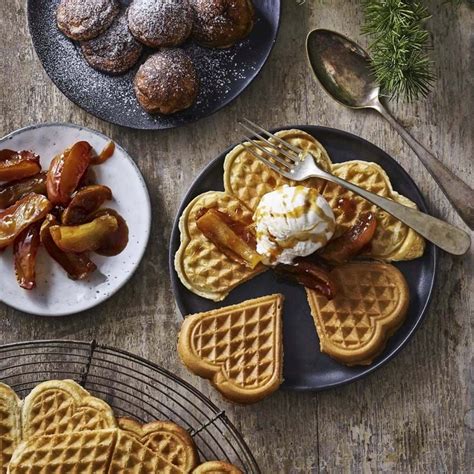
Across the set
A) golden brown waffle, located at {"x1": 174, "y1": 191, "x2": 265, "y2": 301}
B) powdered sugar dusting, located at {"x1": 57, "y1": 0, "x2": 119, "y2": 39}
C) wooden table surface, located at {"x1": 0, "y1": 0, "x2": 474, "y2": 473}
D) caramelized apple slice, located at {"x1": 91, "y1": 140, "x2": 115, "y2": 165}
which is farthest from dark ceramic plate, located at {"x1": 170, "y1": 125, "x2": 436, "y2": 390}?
powdered sugar dusting, located at {"x1": 57, "y1": 0, "x2": 119, "y2": 39}

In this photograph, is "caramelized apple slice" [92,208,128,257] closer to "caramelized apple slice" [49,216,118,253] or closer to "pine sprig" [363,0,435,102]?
"caramelized apple slice" [49,216,118,253]

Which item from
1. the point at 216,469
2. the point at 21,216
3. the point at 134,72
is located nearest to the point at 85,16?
the point at 134,72

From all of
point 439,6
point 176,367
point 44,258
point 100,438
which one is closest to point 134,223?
point 44,258

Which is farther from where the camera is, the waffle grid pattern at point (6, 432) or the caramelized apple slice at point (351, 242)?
the caramelized apple slice at point (351, 242)

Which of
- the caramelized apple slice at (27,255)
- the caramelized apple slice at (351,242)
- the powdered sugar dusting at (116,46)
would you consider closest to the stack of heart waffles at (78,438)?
the caramelized apple slice at (27,255)

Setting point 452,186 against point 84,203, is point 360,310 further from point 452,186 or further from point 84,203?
point 84,203

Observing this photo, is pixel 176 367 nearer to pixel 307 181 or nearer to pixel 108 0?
pixel 307 181

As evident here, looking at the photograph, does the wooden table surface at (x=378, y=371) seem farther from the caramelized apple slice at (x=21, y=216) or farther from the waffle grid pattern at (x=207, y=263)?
the caramelized apple slice at (x=21, y=216)
